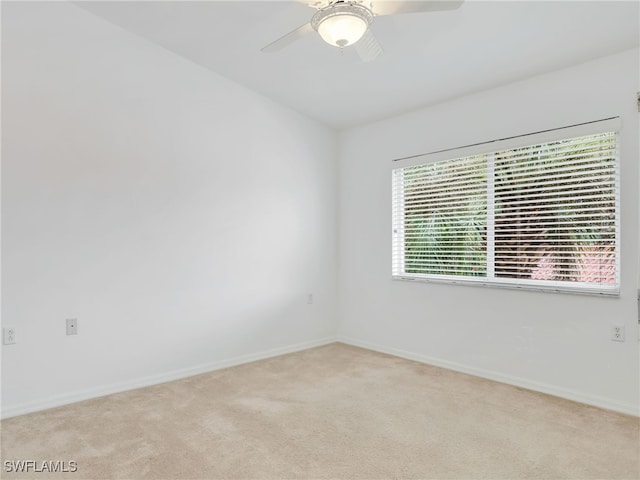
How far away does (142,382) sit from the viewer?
3283 mm

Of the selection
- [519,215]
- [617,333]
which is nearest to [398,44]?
[519,215]

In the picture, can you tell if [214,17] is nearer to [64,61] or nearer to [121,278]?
[64,61]

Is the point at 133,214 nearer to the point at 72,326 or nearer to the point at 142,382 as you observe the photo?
the point at 72,326

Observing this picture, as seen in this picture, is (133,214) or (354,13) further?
(133,214)

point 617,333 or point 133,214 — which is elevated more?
point 133,214

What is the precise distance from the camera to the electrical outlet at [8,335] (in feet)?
8.95

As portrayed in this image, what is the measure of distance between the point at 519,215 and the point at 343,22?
212 cm

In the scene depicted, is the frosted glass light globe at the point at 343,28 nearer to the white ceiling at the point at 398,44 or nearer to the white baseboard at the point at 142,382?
the white ceiling at the point at 398,44

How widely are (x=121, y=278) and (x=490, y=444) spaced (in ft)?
9.20

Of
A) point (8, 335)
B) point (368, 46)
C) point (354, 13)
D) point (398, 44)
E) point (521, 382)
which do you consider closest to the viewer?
point (354, 13)

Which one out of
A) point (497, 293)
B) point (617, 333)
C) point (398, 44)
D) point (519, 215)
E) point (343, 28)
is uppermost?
point (398, 44)

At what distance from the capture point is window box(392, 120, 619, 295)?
290cm

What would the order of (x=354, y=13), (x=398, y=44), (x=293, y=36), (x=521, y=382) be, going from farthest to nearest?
(x=521, y=382), (x=398, y=44), (x=293, y=36), (x=354, y=13)

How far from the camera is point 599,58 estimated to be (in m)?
2.86
